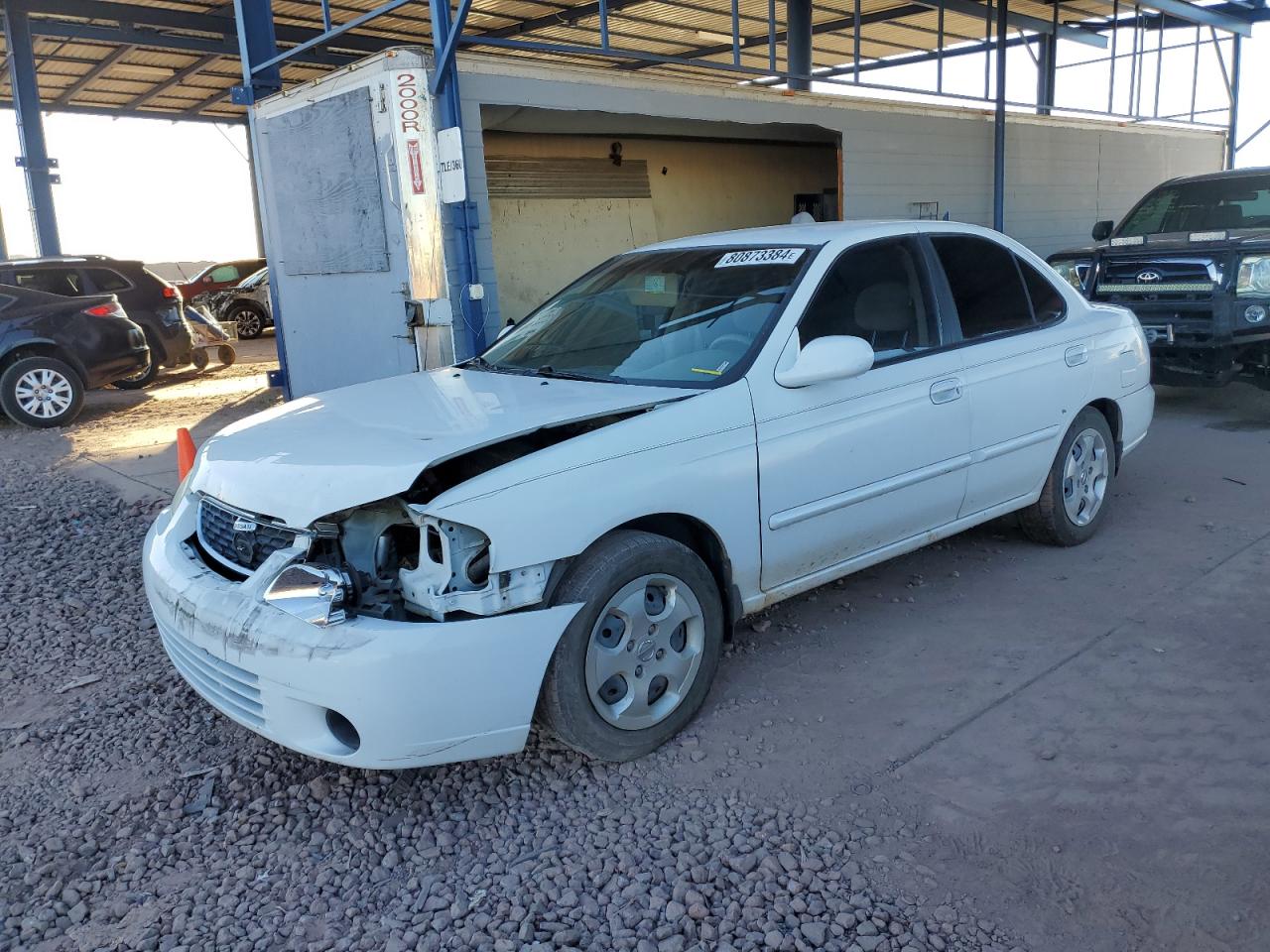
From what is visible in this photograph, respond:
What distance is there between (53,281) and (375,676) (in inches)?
431

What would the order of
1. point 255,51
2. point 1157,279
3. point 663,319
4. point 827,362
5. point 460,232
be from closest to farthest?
point 827,362 < point 663,319 < point 460,232 < point 1157,279 < point 255,51

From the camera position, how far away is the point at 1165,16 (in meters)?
15.6

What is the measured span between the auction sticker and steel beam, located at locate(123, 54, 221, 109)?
1651 cm

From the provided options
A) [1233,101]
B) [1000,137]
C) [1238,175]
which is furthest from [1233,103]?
[1238,175]

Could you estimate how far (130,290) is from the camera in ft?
39.9

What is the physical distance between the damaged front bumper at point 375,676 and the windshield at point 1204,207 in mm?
8168

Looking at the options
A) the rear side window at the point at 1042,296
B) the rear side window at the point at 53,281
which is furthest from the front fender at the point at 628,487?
the rear side window at the point at 53,281

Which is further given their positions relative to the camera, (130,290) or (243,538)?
(130,290)

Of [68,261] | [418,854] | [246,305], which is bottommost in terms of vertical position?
[418,854]

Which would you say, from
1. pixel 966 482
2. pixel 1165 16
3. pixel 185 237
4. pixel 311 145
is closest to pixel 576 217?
pixel 311 145

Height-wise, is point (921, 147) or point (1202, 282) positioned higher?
point (921, 147)

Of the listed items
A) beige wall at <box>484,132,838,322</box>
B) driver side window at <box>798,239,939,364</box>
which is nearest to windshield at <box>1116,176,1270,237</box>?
beige wall at <box>484,132,838,322</box>

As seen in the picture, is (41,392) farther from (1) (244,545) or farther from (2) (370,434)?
(2) (370,434)

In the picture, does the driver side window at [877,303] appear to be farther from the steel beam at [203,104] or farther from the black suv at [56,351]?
the steel beam at [203,104]
